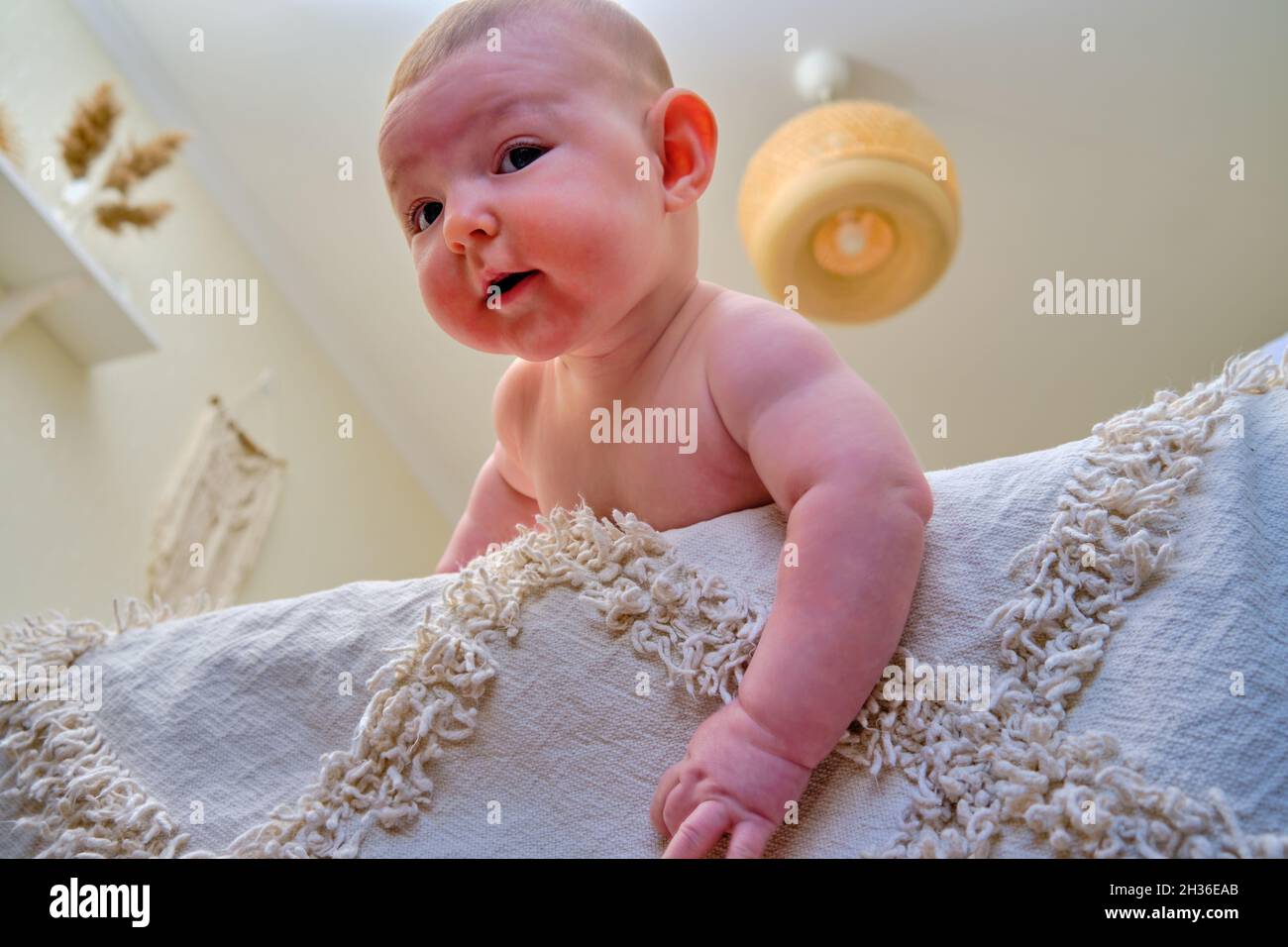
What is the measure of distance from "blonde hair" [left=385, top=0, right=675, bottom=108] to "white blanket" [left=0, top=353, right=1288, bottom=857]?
0.32 metres

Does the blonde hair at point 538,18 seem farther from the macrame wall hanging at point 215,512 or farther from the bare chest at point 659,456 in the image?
the macrame wall hanging at point 215,512

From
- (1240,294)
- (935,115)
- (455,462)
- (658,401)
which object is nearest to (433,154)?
(658,401)

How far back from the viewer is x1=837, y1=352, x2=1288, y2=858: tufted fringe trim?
0.38 metres

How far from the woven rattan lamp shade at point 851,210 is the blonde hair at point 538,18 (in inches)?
38.8

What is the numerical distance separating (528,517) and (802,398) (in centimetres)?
39

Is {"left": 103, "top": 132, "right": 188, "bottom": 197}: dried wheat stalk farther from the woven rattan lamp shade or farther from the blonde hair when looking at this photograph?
the blonde hair

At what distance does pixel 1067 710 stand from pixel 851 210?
55.7 inches

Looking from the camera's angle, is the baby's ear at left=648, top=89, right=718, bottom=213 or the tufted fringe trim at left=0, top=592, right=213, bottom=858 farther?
the baby's ear at left=648, top=89, right=718, bottom=213

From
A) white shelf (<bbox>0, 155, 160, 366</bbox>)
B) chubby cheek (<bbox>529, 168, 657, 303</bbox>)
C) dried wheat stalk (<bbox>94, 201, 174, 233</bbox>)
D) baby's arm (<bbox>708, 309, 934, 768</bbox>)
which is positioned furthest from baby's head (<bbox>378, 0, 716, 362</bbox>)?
dried wheat stalk (<bbox>94, 201, 174, 233</bbox>)

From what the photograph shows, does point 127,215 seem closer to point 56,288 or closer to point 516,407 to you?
point 56,288

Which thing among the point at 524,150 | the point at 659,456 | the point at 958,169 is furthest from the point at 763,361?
the point at 958,169

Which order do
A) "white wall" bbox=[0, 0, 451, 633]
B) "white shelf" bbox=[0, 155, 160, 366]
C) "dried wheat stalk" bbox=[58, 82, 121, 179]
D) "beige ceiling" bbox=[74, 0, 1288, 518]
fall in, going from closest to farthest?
"white shelf" bbox=[0, 155, 160, 366] → "white wall" bbox=[0, 0, 451, 633] → "dried wheat stalk" bbox=[58, 82, 121, 179] → "beige ceiling" bbox=[74, 0, 1288, 518]

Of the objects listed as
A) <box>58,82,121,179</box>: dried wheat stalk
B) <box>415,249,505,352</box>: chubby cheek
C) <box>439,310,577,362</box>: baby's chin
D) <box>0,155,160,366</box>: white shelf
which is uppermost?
<box>58,82,121,179</box>: dried wheat stalk

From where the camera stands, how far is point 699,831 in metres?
0.43
